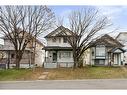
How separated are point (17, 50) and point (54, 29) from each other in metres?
1.63

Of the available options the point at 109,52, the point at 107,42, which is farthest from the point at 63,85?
the point at 109,52

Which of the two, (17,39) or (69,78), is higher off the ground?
(17,39)

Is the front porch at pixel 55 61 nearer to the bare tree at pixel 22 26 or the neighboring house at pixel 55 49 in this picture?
the neighboring house at pixel 55 49

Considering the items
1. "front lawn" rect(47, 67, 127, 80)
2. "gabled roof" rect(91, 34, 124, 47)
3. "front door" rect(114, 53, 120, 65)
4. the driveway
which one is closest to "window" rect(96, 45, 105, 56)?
"gabled roof" rect(91, 34, 124, 47)

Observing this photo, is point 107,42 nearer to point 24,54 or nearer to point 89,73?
point 89,73

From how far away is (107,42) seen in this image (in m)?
9.66

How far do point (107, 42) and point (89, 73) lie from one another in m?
2.04

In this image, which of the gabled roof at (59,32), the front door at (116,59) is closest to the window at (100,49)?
the front door at (116,59)

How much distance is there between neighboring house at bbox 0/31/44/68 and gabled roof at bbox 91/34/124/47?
1.82m

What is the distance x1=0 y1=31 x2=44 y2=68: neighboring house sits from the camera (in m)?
8.73

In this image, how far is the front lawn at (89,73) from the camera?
7.58 m

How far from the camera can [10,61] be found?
885 cm
